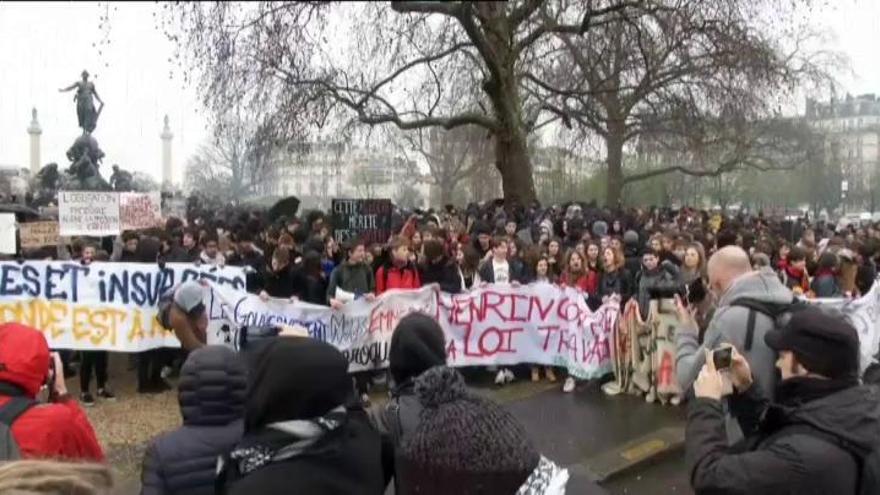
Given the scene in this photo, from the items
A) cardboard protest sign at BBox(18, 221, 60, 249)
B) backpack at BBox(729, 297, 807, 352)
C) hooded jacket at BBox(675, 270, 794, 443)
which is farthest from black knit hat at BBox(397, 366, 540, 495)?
cardboard protest sign at BBox(18, 221, 60, 249)

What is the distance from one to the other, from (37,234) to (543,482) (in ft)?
34.0

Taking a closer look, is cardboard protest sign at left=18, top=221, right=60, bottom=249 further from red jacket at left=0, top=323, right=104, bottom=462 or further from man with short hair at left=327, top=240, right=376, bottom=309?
red jacket at left=0, top=323, right=104, bottom=462

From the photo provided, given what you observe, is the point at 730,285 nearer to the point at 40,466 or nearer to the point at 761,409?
the point at 761,409

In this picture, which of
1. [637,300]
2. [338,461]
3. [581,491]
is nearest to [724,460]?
[338,461]

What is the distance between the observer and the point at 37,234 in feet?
36.6

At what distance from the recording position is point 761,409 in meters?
3.20

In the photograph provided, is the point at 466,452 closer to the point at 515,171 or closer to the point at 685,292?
the point at 685,292

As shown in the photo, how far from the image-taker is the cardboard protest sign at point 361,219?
12.6m

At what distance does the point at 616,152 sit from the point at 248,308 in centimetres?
2731

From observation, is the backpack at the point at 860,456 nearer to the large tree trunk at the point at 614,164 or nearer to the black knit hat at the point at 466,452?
the black knit hat at the point at 466,452

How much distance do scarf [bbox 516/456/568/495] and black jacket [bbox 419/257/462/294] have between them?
283 inches

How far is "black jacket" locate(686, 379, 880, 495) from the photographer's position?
8.74 ft

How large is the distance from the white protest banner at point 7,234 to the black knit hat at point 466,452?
9.29 m

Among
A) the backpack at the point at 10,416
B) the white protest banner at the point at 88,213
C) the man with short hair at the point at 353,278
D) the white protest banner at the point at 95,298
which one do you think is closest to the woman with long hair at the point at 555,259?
the man with short hair at the point at 353,278
